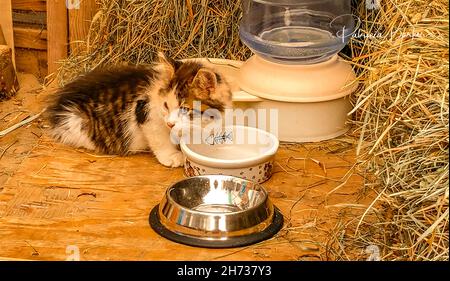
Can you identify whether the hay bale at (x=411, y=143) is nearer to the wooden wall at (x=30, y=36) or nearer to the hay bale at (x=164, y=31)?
the hay bale at (x=164, y=31)

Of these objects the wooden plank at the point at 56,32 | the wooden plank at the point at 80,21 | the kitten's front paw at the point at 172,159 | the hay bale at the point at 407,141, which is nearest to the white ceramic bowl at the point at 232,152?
the kitten's front paw at the point at 172,159

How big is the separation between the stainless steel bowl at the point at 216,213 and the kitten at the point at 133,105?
326mm

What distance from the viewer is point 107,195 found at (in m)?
3.38

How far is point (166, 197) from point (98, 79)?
88 centimetres

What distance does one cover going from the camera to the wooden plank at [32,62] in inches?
197

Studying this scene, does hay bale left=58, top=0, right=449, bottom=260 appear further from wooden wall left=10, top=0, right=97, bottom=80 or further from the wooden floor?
wooden wall left=10, top=0, right=97, bottom=80

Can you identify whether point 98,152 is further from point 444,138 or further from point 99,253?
point 444,138

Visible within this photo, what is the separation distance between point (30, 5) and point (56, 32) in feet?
1.18

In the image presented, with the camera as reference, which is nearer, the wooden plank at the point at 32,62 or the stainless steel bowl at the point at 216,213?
the stainless steel bowl at the point at 216,213

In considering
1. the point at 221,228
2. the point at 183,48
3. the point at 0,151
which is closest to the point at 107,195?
the point at 221,228

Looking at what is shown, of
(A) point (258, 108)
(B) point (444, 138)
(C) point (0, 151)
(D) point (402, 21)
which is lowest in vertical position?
(C) point (0, 151)

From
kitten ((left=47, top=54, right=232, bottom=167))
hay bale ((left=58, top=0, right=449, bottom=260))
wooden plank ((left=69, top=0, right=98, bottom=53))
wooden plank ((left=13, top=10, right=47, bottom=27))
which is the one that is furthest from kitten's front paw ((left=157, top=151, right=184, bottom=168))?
wooden plank ((left=13, top=10, right=47, bottom=27))

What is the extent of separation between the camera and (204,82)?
3406 mm

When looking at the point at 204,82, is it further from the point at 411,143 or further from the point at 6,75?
the point at 6,75
